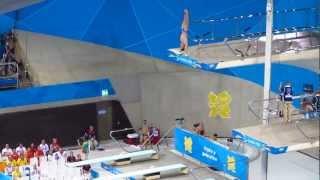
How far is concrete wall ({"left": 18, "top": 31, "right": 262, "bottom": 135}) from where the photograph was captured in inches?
933

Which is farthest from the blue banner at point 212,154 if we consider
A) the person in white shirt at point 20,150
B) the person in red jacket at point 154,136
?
the person in white shirt at point 20,150

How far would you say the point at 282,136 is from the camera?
12945 mm

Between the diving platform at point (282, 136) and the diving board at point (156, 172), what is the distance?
4.43m

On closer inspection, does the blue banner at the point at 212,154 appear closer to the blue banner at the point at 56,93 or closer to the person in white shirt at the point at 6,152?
the person in white shirt at the point at 6,152

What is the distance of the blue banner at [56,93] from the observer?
22703mm

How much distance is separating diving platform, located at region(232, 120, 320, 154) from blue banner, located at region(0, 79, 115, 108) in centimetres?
1114

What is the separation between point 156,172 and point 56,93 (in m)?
7.21

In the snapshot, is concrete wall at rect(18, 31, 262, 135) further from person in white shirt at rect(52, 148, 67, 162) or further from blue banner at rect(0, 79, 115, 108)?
person in white shirt at rect(52, 148, 67, 162)

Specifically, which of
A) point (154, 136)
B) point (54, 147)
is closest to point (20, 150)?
point (54, 147)

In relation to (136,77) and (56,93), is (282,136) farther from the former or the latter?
(136,77)

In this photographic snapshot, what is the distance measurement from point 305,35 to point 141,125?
10.5m

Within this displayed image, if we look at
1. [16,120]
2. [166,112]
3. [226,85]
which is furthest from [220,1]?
[16,120]

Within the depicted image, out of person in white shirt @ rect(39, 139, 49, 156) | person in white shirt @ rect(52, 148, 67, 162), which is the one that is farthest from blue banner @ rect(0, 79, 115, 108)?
person in white shirt @ rect(52, 148, 67, 162)

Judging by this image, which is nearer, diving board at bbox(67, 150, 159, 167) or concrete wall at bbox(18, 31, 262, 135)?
diving board at bbox(67, 150, 159, 167)
